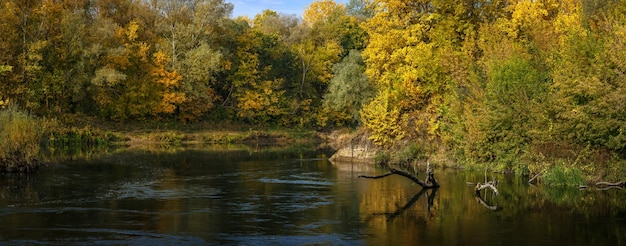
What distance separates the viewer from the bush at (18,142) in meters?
36.2

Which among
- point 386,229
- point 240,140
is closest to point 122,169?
point 386,229

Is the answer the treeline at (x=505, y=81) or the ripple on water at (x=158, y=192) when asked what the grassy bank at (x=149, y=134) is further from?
the treeline at (x=505, y=81)

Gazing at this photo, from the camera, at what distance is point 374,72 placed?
179ft

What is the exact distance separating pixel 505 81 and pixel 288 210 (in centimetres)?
1944

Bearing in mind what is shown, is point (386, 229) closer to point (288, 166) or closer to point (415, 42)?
point (288, 166)

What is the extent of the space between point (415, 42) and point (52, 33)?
1453 inches

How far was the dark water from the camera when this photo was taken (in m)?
23.1

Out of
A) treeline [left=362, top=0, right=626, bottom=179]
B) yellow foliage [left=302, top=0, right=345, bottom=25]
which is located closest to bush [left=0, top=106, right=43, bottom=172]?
treeline [left=362, top=0, right=626, bottom=179]

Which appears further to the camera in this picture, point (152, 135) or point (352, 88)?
point (352, 88)

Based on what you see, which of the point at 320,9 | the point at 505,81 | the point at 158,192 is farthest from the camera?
the point at 320,9

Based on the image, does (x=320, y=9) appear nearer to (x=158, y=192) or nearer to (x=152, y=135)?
(x=152, y=135)

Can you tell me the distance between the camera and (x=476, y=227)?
25094mm

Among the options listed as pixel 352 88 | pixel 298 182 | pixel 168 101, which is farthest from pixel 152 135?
pixel 298 182

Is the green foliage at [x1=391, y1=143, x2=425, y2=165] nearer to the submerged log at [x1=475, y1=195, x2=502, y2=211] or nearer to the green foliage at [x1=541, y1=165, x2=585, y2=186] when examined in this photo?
the green foliage at [x1=541, y1=165, x2=585, y2=186]
